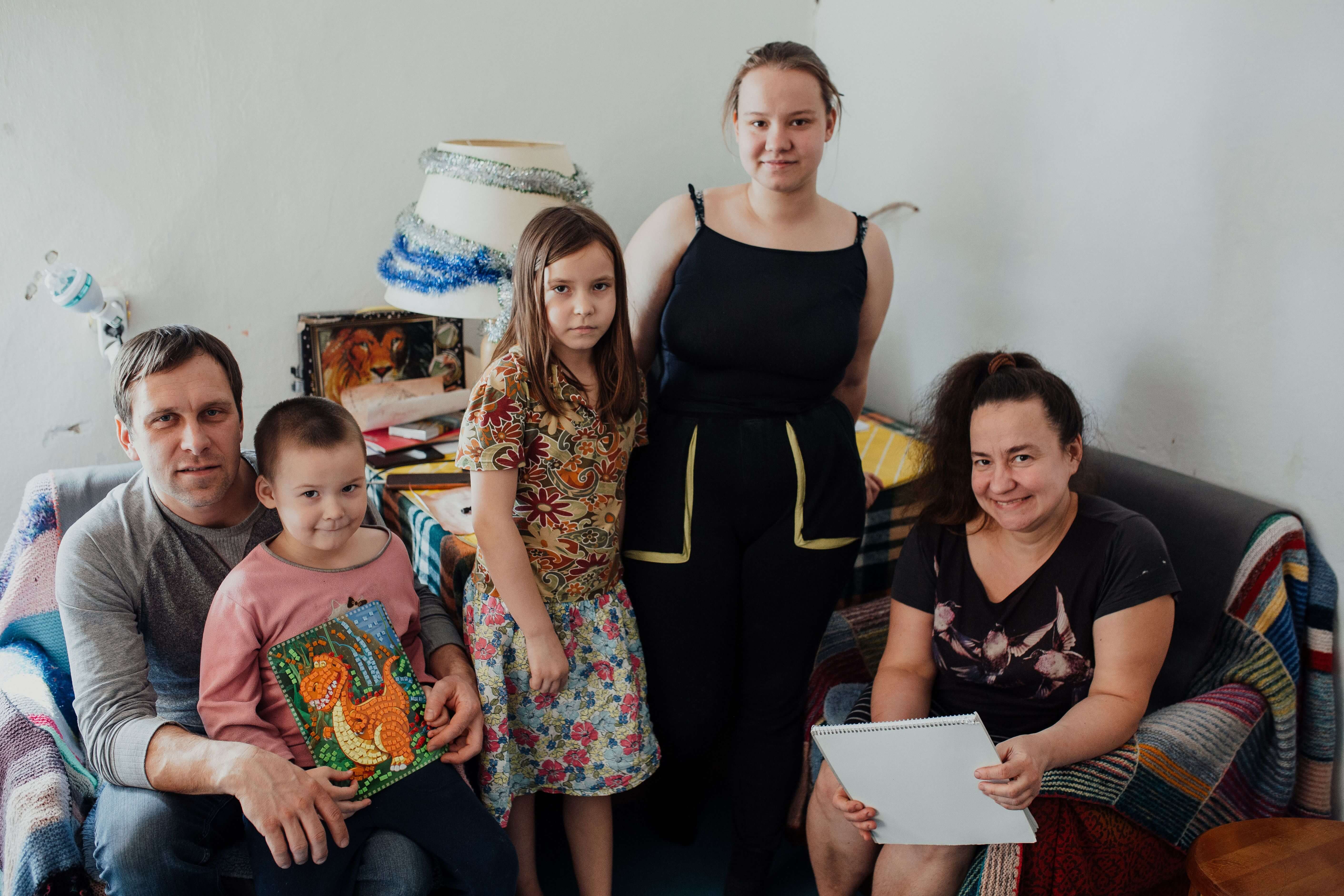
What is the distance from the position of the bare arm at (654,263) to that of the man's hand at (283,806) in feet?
2.68

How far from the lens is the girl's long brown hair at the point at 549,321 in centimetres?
138

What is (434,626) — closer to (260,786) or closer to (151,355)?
(260,786)

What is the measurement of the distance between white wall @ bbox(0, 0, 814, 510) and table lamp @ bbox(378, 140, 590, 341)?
0.97 feet

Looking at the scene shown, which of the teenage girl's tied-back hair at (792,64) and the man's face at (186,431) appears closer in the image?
the man's face at (186,431)

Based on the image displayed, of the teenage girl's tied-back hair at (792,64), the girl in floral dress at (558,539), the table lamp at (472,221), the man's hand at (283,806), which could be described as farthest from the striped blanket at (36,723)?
the teenage girl's tied-back hair at (792,64)

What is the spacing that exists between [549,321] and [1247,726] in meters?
1.35

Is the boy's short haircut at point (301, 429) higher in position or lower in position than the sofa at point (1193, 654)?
higher

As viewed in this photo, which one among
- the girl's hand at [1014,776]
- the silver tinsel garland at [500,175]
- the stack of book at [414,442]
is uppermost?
the silver tinsel garland at [500,175]

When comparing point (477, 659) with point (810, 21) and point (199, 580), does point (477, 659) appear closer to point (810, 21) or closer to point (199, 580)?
point (199, 580)

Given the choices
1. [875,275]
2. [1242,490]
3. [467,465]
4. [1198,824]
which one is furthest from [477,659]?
[1242,490]

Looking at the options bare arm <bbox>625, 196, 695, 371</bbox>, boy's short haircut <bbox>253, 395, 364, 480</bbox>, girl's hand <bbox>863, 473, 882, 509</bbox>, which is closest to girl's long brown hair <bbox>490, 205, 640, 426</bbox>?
bare arm <bbox>625, 196, 695, 371</bbox>

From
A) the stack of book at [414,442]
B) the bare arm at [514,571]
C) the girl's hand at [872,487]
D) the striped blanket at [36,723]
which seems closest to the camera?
the striped blanket at [36,723]

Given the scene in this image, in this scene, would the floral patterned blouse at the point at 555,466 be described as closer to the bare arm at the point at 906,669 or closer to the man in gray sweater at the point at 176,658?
the man in gray sweater at the point at 176,658

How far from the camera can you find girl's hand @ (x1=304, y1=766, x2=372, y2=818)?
1.25 meters
